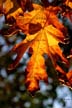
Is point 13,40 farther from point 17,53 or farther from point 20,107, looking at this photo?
point 17,53

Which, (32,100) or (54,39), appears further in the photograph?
(32,100)

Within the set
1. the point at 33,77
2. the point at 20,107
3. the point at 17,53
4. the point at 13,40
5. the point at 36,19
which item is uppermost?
the point at 36,19

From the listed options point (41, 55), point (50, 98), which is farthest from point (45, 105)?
point (41, 55)

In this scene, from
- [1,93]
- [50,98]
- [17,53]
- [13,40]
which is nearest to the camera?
[17,53]

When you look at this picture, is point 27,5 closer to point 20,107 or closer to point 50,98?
point 50,98

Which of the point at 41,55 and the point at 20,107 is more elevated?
the point at 41,55

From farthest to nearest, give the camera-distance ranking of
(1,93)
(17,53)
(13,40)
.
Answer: (1,93) → (13,40) → (17,53)
